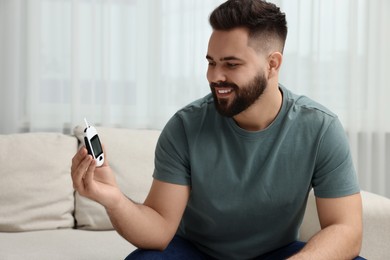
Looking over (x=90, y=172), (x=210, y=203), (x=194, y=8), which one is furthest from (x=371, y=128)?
(x=90, y=172)

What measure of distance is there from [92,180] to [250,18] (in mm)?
660

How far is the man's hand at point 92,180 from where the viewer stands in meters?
1.54

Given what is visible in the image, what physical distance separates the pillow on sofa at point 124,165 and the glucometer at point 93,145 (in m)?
0.96

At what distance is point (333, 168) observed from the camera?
1810mm

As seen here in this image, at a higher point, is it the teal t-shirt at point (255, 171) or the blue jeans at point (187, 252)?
the teal t-shirt at point (255, 171)

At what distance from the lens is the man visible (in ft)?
5.91

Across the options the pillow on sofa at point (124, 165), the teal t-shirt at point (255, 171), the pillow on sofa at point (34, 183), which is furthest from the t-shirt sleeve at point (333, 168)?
the pillow on sofa at point (34, 183)

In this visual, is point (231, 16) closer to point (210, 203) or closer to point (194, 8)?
point (210, 203)

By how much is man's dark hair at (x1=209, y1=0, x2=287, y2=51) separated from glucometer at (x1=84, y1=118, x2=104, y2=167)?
19.6 inches

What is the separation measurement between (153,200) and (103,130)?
0.91 meters

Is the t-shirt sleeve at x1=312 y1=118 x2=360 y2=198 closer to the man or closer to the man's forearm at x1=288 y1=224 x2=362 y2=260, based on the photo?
the man

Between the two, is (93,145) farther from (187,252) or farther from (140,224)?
(187,252)

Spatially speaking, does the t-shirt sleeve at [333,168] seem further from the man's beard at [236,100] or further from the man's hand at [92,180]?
the man's hand at [92,180]

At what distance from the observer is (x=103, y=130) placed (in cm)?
270
